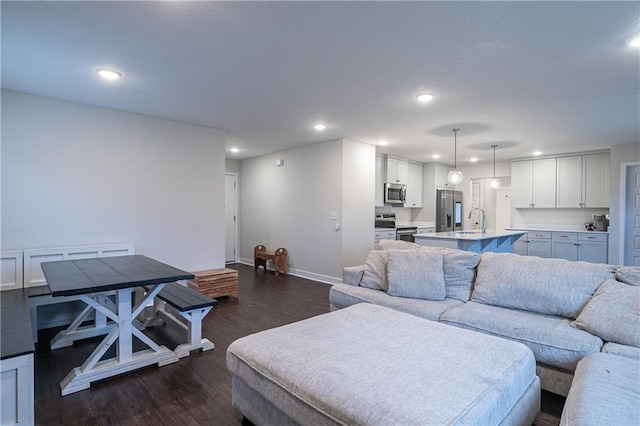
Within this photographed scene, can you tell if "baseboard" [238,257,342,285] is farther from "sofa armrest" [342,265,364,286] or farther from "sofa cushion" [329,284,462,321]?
"sofa cushion" [329,284,462,321]

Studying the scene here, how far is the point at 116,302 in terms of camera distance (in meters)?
2.53

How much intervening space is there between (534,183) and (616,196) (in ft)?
4.83

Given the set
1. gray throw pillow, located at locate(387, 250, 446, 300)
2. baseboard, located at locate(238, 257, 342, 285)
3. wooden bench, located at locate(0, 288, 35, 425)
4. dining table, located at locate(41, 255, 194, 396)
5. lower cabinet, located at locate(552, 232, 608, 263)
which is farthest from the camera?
lower cabinet, located at locate(552, 232, 608, 263)

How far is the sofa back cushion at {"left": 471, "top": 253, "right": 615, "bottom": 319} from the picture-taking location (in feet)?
7.77

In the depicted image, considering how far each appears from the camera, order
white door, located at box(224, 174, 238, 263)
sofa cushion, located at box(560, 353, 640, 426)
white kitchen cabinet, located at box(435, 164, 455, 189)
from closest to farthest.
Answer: sofa cushion, located at box(560, 353, 640, 426) → white door, located at box(224, 174, 238, 263) → white kitchen cabinet, located at box(435, 164, 455, 189)

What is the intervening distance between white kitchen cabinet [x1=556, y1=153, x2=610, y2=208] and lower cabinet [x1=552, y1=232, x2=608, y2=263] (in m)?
0.63

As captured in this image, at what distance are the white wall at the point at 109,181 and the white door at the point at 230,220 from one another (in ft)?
8.66

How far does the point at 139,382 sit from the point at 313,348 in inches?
60.4

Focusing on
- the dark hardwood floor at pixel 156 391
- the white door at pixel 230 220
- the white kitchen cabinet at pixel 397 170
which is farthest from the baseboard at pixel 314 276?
the white kitchen cabinet at pixel 397 170

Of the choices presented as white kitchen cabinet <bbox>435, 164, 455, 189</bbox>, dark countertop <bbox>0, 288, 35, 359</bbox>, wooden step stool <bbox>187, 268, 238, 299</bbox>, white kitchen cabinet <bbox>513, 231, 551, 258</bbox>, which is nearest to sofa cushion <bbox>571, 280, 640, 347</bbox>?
dark countertop <bbox>0, 288, 35, 359</bbox>

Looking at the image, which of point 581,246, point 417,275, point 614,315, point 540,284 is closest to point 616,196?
point 581,246

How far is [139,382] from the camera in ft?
7.75

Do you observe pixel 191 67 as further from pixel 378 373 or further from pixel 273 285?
pixel 273 285

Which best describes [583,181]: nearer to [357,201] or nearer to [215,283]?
[357,201]
